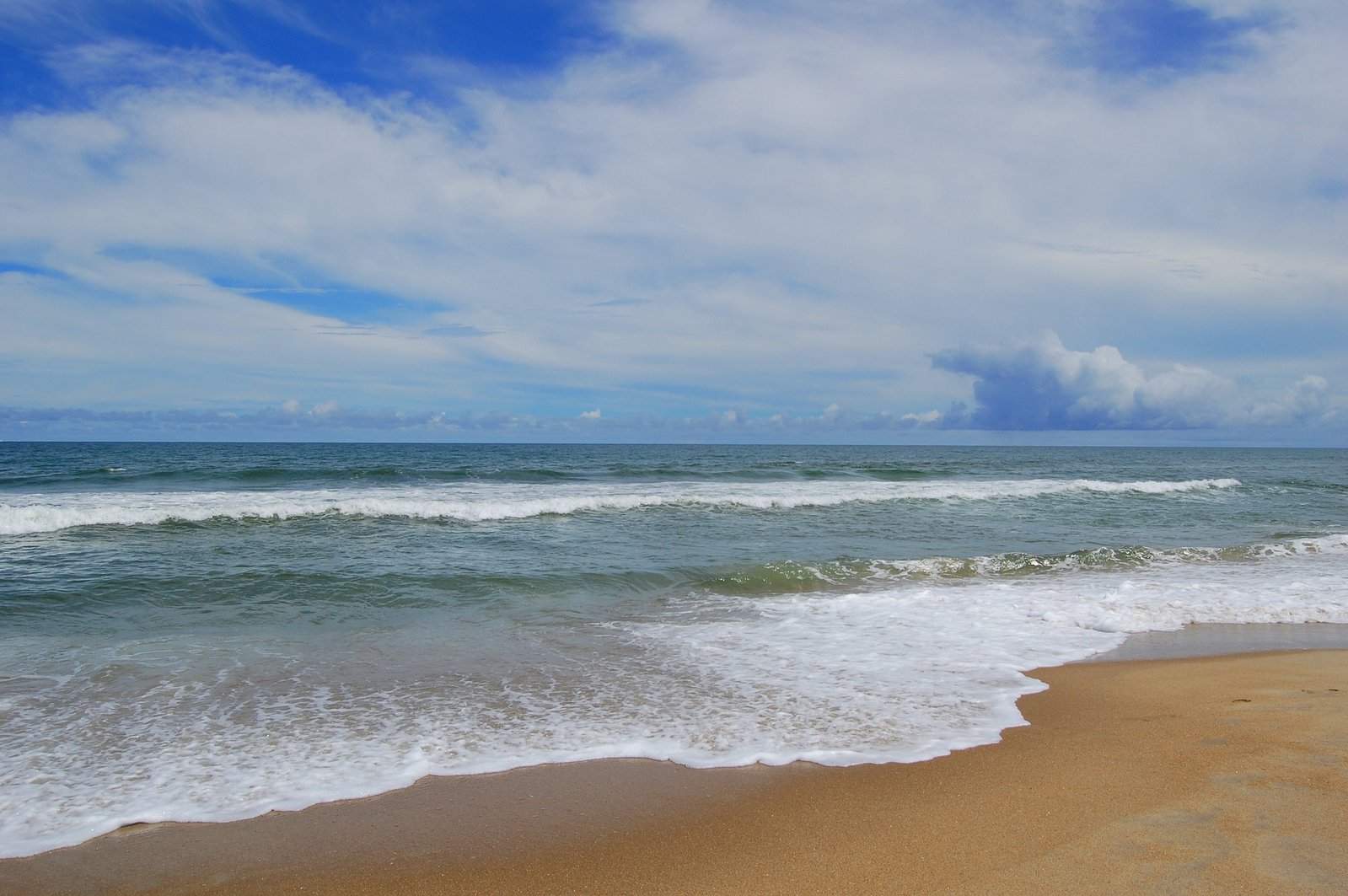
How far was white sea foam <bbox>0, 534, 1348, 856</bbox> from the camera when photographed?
4516mm

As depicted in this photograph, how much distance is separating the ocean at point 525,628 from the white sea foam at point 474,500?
188 mm

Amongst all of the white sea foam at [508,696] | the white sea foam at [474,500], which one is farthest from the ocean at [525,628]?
the white sea foam at [474,500]

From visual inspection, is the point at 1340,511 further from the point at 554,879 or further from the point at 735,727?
the point at 554,879

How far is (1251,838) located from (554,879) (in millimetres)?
3183

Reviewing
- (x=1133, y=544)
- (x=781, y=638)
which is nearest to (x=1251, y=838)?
(x=781, y=638)

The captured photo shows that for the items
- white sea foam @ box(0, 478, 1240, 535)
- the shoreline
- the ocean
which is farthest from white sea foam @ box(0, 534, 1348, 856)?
white sea foam @ box(0, 478, 1240, 535)

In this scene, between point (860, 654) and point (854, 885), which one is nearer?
point (854, 885)

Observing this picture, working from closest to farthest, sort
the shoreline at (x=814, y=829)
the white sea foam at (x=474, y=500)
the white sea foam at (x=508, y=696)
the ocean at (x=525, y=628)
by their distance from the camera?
the shoreline at (x=814, y=829)
the white sea foam at (x=508, y=696)
the ocean at (x=525, y=628)
the white sea foam at (x=474, y=500)

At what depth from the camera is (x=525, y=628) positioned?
326 inches

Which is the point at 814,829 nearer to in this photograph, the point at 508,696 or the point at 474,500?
the point at 508,696

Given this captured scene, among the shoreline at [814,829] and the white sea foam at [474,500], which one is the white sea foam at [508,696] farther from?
the white sea foam at [474,500]

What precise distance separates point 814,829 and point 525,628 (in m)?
4.99

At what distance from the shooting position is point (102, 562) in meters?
11.8

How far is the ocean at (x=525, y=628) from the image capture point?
483 centimetres
